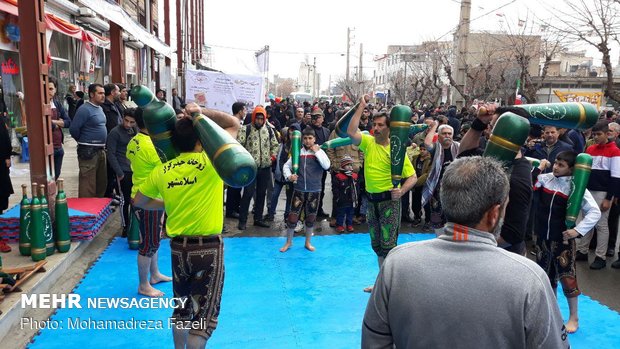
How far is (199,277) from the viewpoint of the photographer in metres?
3.18

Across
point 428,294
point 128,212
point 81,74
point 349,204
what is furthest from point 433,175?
point 81,74

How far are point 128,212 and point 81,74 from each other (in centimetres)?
878

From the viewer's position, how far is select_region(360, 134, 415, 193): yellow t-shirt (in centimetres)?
486

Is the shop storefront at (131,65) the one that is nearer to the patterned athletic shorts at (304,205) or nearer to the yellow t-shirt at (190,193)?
the patterned athletic shorts at (304,205)

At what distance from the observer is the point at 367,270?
19.3 feet

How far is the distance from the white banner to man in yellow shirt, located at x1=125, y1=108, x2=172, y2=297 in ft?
22.2

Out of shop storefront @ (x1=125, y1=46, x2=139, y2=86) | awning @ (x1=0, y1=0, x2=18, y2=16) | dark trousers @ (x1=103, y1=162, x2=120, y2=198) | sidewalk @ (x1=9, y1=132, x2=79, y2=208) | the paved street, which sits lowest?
the paved street

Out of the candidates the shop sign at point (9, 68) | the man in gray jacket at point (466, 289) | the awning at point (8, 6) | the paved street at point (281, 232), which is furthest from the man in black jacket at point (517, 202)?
the shop sign at point (9, 68)

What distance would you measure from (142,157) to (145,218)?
2.03ft

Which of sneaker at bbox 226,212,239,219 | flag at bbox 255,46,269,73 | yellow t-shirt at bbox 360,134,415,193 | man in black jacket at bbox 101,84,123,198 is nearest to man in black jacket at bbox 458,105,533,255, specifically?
yellow t-shirt at bbox 360,134,415,193

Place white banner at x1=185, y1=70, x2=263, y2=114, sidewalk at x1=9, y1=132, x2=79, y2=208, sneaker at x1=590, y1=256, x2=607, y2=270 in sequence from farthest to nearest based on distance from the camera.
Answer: white banner at x1=185, y1=70, x2=263, y2=114, sidewalk at x1=9, y1=132, x2=79, y2=208, sneaker at x1=590, y1=256, x2=607, y2=270

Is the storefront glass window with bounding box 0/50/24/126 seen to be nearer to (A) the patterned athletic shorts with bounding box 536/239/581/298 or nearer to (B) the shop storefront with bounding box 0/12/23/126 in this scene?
(B) the shop storefront with bounding box 0/12/23/126

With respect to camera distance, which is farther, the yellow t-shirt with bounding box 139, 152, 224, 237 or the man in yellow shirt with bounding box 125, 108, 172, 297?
the man in yellow shirt with bounding box 125, 108, 172, 297

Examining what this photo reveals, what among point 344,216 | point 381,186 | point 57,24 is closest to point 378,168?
point 381,186
